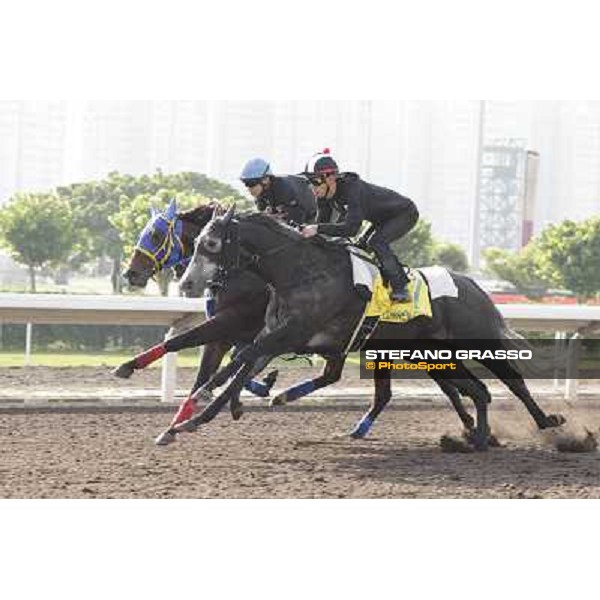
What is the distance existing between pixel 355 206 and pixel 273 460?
1645 mm

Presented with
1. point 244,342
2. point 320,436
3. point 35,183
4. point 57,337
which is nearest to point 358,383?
point 320,436

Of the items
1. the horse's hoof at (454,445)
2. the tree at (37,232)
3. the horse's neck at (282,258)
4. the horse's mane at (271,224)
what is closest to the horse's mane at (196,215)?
the horse's mane at (271,224)

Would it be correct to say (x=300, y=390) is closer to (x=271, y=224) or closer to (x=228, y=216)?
(x=271, y=224)

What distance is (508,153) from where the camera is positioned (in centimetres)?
12044

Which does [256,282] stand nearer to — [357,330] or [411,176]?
[357,330]

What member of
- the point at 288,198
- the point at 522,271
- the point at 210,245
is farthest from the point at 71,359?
the point at 522,271

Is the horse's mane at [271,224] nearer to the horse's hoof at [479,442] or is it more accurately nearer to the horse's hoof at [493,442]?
→ the horse's hoof at [479,442]

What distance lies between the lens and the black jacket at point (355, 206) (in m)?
7.12

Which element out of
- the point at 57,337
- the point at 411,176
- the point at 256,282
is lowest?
the point at 57,337

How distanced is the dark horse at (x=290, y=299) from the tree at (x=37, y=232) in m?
37.1

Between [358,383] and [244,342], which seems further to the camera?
[358,383]

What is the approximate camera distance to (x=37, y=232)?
43.7m

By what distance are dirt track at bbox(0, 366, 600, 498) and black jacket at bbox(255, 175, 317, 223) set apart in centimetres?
157

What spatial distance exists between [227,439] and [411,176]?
115m
